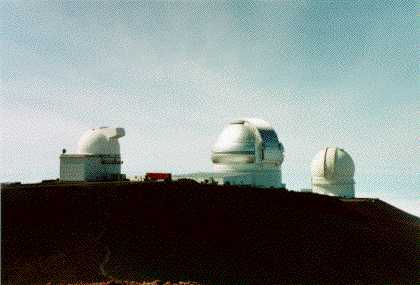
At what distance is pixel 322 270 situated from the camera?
720 inches

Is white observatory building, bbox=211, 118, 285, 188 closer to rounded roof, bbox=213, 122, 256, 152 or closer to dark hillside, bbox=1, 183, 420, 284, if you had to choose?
rounded roof, bbox=213, 122, 256, 152

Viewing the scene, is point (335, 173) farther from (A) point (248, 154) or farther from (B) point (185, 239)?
(B) point (185, 239)

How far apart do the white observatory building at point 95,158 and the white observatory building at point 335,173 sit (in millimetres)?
20005

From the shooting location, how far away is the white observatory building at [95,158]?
31984 mm

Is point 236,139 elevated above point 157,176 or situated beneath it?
elevated above

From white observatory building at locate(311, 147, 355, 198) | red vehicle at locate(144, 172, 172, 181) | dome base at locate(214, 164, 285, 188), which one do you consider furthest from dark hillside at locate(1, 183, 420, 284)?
white observatory building at locate(311, 147, 355, 198)

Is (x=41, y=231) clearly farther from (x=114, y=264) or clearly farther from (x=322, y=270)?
(x=322, y=270)

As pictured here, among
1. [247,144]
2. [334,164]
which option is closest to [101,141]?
[247,144]

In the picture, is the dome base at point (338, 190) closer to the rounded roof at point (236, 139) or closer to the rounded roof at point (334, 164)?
the rounded roof at point (334, 164)

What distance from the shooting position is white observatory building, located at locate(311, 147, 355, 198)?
4109 cm

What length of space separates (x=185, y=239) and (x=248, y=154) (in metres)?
18.9

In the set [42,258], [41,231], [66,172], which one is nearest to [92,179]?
[66,172]

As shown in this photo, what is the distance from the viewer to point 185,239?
60.6ft

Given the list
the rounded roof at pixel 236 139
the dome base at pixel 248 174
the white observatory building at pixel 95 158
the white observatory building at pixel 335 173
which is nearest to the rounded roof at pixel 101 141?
the white observatory building at pixel 95 158
